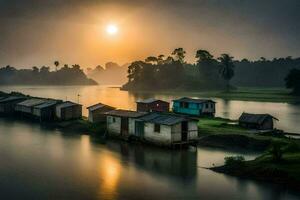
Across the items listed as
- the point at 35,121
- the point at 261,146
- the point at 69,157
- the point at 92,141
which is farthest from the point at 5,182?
the point at 35,121

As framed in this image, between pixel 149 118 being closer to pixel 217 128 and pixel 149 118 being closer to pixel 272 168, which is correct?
pixel 217 128

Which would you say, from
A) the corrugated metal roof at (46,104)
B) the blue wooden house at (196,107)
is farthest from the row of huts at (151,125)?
the blue wooden house at (196,107)

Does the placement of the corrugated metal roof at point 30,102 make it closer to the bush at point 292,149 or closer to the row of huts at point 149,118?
the row of huts at point 149,118

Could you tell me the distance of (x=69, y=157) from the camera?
51.6 meters

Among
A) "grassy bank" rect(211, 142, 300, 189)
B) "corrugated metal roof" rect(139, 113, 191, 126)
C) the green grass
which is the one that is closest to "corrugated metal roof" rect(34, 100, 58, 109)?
"corrugated metal roof" rect(139, 113, 191, 126)

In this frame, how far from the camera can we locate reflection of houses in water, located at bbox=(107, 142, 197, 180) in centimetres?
4378

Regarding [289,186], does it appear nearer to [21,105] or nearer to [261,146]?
[261,146]

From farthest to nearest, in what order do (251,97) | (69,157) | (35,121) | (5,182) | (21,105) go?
(251,97), (21,105), (35,121), (69,157), (5,182)

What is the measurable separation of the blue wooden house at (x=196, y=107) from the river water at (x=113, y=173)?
26.0 metres

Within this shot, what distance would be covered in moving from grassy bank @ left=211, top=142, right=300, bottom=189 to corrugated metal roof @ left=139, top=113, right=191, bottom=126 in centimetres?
1075

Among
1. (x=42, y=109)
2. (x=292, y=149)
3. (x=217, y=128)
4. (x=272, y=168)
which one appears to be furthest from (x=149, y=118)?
(x=42, y=109)

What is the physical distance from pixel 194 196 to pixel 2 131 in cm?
5014

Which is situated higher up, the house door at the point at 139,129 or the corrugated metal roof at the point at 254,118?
the corrugated metal roof at the point at 254,118

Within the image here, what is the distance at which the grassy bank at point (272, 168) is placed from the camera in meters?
37.1
